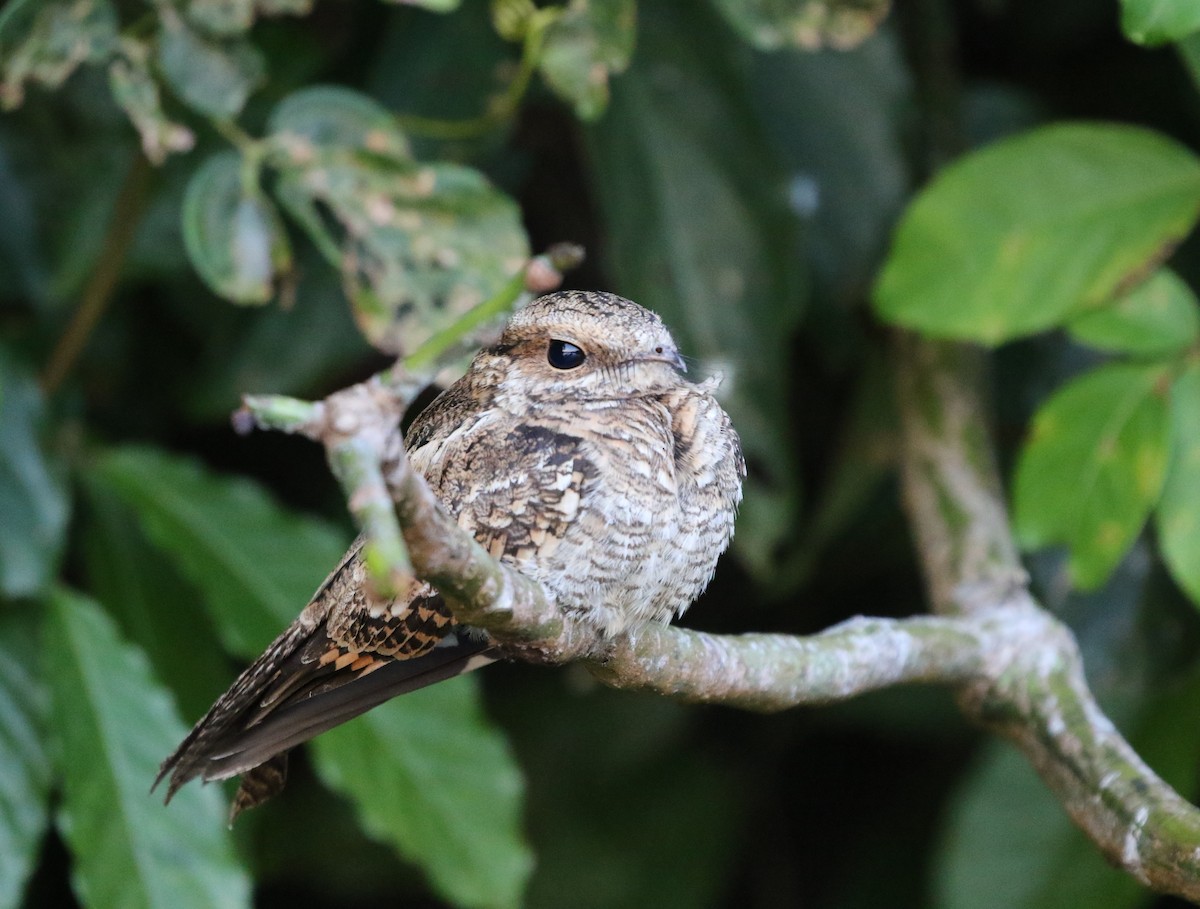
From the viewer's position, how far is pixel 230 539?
2.19 metres

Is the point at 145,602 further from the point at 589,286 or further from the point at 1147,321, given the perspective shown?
the point at 1147,321

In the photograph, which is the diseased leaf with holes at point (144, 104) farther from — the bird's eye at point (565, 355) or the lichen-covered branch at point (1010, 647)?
the lichen-covered branch at point (1010, 647)

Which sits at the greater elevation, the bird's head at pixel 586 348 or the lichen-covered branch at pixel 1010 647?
the bird's head at pixel 586 348

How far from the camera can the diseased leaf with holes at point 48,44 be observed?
6.16 ft

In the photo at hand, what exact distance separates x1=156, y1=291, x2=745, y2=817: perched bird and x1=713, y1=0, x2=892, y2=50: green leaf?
750mm

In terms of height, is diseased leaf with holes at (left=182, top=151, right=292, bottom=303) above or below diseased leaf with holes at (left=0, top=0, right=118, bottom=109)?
below

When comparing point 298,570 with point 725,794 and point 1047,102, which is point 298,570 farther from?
point 1047,102

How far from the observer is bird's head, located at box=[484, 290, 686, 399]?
150cm

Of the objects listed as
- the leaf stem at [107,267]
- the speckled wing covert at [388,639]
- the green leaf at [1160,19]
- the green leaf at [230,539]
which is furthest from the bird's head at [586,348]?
the leaf stem at [107,267]

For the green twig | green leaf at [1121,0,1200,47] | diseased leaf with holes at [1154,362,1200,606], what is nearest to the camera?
the green twig

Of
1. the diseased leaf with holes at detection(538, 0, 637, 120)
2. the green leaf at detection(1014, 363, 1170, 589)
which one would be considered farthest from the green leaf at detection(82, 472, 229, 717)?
the green leaf at detection(1014, 363, 1170, 589)

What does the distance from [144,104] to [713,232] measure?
3.18ft

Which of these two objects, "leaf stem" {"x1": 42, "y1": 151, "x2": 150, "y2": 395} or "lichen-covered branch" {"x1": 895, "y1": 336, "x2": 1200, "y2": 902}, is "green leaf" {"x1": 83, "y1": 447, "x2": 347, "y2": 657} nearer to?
"leaf stem" {"x1": 42, "y1": 151, "x2": 150, "y2": 395}

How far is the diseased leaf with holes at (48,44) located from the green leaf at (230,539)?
0.66 metres
